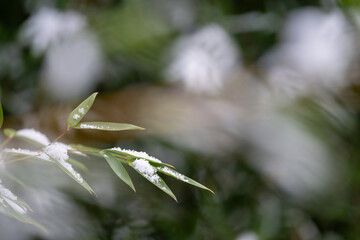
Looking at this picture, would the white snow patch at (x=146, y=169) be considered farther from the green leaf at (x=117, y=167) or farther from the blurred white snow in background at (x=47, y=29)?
the blurred white snow in background at (x=47, y=29)

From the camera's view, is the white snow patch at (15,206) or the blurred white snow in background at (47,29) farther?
the blurred white snow in background at (47,29)

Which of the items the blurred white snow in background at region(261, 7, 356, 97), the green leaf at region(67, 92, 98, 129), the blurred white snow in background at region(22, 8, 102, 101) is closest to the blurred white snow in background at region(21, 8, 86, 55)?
the blurred white snow in background at region(22, 8, 102, 101)

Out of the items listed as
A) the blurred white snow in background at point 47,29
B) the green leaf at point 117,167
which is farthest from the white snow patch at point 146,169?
the blurred white snow in background at point 47,29

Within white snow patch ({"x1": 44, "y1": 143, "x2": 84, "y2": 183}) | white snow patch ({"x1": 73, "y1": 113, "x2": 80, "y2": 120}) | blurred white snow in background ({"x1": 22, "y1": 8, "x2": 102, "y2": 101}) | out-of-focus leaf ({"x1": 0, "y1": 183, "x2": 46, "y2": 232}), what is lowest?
out-of-focus leaf ({"x1": 0, "y1": 183, "x2": 46, "y2": 232})

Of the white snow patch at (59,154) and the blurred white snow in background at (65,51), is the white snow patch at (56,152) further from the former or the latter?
the blurred white snow in background at (65,51)

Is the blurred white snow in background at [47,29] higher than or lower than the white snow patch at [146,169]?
higher

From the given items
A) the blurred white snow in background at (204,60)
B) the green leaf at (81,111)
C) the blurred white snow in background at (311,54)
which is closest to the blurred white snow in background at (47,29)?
the blurred white snow in background at (204,60)

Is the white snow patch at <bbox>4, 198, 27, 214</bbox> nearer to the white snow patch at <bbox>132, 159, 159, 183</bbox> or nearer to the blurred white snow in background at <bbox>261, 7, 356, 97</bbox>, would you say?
the white snow patch at <bbox>132, 159, 159, 183</bbox>

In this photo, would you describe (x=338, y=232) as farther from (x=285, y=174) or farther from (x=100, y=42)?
(x=100, y=42)

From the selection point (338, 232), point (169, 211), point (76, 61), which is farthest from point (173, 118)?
point (338, 232)

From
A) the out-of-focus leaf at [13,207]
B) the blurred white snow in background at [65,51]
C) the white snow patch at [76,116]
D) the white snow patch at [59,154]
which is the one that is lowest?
the out-of-focus leaf at [13,207]
